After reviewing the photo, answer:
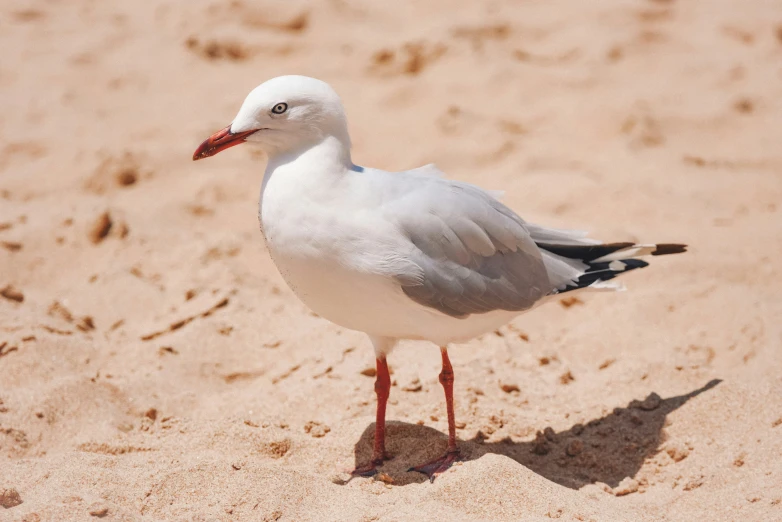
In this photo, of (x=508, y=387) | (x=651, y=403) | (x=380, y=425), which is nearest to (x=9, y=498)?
(x=380, y=425)

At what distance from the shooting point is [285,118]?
11.3 feet

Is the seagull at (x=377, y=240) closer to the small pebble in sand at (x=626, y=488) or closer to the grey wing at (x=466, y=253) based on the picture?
the grey wing at (x=466, y=253)

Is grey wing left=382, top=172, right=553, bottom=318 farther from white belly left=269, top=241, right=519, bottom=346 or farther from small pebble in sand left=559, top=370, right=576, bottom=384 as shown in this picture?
small pebble in sand left=559, top=370, right=576, bottom=384

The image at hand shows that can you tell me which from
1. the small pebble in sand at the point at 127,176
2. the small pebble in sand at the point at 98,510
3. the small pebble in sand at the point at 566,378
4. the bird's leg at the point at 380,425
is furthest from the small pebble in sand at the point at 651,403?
the small pebble in sand at the point at 127,176

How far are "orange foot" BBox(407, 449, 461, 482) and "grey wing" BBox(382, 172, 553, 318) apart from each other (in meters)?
0.59

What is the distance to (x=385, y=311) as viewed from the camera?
3439 millimetres

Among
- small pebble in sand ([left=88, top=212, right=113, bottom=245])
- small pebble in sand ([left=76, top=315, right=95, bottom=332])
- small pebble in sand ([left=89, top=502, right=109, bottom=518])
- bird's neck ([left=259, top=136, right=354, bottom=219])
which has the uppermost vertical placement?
bird's neck ([left=259, top=136, right=354, bottom=219])

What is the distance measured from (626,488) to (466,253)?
3.82 feet

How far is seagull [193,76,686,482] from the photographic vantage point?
3.32 metres

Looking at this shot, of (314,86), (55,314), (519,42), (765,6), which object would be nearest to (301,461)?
(314,86)

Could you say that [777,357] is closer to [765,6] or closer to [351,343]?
[351,343]

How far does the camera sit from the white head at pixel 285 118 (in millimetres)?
3426

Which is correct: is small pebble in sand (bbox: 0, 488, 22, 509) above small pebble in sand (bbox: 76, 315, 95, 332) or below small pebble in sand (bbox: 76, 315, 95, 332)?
above

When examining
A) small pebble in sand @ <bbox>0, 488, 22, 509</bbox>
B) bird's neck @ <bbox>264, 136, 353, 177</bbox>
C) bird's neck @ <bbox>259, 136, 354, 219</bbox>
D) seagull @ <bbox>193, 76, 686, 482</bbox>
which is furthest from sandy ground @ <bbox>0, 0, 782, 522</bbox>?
bird's neck @ <bbox>264, 136, 353, 177</bbox>
